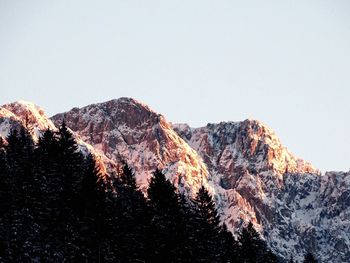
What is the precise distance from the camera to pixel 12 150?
75.4 meters

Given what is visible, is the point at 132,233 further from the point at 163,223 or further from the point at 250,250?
the point at 250,250

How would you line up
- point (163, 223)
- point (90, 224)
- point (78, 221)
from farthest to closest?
point (163, 223) < point (78, 221) < point (90, 224)

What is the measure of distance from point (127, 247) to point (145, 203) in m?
7.30

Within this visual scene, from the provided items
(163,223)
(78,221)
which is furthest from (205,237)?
(78,221)

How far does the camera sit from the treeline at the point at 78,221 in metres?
57.2

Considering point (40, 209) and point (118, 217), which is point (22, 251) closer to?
point (40, 209)

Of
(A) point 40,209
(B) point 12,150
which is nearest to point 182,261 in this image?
(A) point 40,209

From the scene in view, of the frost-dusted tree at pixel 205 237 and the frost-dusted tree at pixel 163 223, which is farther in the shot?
the frost-dusted tree at pixel 205 237

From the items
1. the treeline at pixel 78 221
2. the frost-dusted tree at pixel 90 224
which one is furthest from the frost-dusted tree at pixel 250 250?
the frost-dusted tree at pixel 90 224

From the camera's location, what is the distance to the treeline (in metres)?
57.2

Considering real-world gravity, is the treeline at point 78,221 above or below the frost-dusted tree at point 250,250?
below

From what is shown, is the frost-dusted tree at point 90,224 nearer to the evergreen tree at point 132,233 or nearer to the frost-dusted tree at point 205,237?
the evergreen tree at point 132,233

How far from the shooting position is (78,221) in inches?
2243

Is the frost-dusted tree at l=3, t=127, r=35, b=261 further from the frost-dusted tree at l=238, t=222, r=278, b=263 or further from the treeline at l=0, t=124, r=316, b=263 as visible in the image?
the frost-dusted tree at l=238, t=222, r=278, b=263
